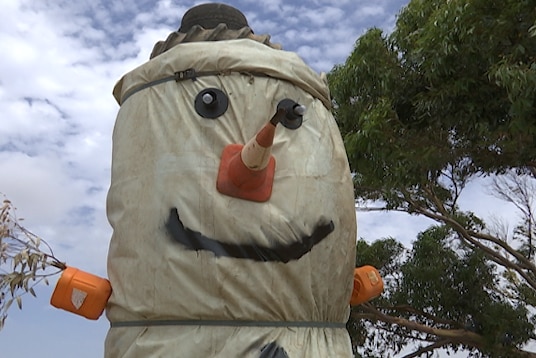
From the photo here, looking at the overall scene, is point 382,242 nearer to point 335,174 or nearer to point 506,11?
point 506,11

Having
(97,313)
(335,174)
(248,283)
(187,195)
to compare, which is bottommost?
(97,313)

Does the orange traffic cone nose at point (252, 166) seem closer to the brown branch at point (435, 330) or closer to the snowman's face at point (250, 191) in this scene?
the snowman's face at point (250, 191)

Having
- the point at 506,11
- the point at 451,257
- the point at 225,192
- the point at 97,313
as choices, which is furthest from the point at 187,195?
the point at 451,257

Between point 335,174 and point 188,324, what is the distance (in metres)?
0.91

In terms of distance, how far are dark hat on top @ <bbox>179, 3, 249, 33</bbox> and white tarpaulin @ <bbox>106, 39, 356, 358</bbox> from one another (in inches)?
10.9

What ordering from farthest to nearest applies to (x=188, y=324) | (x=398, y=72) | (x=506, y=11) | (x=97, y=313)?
(x=398, y=72)
(x=506, y=11)
(x=97, y=313)
(x=188, y=324)

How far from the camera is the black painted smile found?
9.12ft

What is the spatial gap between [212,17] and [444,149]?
4006mm

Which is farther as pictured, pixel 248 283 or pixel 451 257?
pixel 451 257

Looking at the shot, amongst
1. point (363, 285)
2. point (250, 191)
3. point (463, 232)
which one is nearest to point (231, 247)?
point (250, 191)

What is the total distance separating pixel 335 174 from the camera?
3115 millimetres

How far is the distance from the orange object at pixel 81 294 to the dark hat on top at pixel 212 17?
1.28 m

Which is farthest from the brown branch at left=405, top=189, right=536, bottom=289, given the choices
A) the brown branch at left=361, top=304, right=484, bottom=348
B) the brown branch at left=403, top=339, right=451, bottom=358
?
the brown branch at left=403, top=339, right=451, bottom=358

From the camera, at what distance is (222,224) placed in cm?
280
